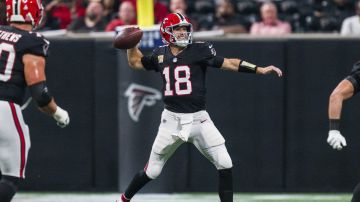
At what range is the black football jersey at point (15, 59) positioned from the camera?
21.9 ft

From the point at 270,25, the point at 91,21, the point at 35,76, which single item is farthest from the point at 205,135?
the point at 91,21

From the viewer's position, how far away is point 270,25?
11.2 metres

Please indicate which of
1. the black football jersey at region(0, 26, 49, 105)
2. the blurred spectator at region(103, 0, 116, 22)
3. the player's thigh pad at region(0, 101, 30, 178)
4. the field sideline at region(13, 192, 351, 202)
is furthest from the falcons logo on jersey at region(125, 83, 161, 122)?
the player's thigh pad at region(0, 101, 30, 178)

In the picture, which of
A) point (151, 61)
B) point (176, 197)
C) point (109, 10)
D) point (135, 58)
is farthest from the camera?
point (109, 10)

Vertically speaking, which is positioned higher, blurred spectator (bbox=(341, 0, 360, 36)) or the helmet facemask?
the helmet facemask

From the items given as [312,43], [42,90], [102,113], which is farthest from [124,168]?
[42,90]

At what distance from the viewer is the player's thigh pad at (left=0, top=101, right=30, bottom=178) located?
6594 millimetres

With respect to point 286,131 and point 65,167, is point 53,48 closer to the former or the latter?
point 65,167

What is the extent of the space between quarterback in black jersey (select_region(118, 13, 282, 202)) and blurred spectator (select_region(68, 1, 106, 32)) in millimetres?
3382

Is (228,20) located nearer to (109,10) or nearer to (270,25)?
(270,25)

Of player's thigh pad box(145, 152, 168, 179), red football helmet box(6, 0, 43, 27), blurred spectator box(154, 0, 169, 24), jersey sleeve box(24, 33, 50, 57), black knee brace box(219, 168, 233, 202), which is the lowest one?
black knee brace box(219, 168, 233, 202)

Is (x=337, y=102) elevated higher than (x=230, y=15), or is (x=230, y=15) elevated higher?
(x=230, y=15)

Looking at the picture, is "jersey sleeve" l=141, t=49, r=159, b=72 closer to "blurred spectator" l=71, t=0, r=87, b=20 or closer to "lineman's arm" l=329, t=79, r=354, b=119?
"lineman's arm" l=329, t=79, r=354, b=119

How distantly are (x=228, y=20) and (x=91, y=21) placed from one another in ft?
5.22
